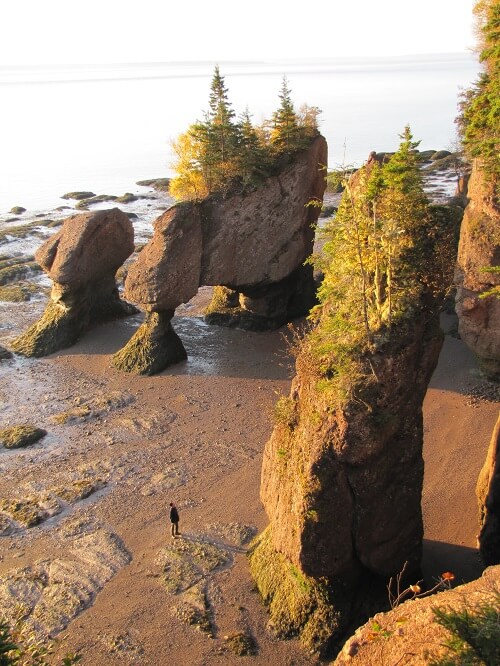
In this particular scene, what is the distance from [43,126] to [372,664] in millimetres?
144131

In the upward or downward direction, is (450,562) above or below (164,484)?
above

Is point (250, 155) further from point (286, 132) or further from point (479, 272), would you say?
point (479, 272)

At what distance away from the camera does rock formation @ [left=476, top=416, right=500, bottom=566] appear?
17.1 metres

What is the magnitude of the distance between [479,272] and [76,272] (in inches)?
748

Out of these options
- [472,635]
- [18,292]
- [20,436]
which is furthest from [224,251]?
[472,635]

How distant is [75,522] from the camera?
21.0 metres

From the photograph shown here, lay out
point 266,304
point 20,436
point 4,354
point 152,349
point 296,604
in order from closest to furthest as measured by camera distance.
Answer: point 296,604, point 20,436, point 152,349, point 4,354, point 266,304

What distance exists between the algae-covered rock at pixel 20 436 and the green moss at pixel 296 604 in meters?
12.0

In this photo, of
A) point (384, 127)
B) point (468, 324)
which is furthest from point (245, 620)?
point (384, 127)

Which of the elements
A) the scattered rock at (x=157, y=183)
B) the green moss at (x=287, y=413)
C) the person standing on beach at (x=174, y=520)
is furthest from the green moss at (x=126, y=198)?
the green moss at (x=287, y=413)

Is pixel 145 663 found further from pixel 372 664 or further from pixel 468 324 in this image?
pixel 468 324

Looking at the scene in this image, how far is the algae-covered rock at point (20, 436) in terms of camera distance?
25.3m

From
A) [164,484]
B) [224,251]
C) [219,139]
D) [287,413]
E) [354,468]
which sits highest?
[219,139]

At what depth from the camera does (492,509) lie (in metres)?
17.5
